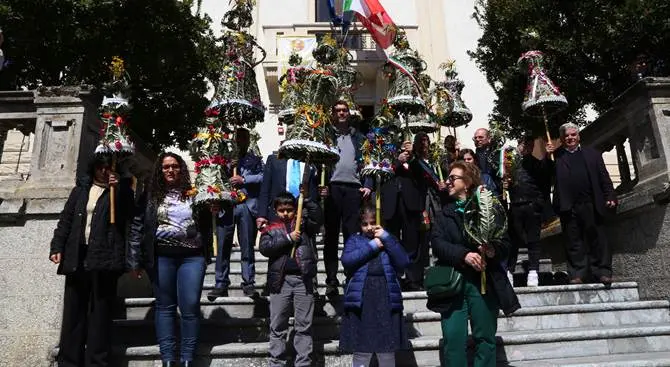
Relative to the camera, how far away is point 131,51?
904 cm

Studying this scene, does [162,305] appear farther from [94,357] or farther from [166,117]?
[166,117]

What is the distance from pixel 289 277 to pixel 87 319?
1.73 metres

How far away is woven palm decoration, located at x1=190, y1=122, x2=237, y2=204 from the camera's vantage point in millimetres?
4645

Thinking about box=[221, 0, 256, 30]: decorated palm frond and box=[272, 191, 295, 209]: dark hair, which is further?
box=[221, 0, 256, 30]: decorated palm frond

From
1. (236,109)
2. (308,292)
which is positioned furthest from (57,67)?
(308,292)

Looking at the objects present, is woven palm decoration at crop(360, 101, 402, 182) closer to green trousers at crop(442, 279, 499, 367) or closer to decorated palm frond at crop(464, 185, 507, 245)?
decorated palm frond at crop(464, 185, 507, 245)

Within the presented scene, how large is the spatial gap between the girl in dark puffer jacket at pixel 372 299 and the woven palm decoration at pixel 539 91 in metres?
3.86

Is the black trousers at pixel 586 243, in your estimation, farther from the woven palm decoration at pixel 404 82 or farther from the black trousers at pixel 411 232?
the woven palm decoration at pixel 404 82

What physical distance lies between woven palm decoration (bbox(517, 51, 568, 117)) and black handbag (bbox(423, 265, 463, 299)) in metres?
3.97

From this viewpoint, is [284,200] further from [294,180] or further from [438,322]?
[438,322]

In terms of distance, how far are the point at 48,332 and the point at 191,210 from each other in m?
1.82

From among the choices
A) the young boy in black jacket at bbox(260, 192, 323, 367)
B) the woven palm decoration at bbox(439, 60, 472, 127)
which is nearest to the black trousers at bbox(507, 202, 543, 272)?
the woven palm decoration at bbox(439, 60, 472, 127)

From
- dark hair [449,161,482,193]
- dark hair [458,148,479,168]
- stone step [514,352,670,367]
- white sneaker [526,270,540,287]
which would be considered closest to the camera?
dark hair [449,161,482,193]

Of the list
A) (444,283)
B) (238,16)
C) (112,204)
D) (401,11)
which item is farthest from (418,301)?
(401,11)
